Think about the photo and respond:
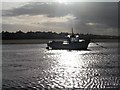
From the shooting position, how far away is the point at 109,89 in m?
28.1

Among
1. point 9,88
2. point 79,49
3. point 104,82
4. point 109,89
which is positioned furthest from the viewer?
point 79,49

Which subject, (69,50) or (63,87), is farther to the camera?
(69,50)

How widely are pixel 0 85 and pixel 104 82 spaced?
10.9 metres

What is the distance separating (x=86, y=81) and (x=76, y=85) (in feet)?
10.7

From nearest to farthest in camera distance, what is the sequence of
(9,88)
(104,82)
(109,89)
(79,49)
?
(109,89), (9,88), (104,82), (79,49)

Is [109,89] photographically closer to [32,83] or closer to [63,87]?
[63,87]

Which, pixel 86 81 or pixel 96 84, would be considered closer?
pixel 96 84

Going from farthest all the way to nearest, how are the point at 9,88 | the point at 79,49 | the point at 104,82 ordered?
the point at 79,49 → the point at 104,82 → the point at 9,88

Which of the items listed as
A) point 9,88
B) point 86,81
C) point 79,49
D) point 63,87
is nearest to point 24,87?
point 9,88

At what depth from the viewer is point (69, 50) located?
407ft

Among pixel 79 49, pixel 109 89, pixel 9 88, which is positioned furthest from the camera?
pixel 79 49

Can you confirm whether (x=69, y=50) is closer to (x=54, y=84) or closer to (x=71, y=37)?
(x=71, y=37)

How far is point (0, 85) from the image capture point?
3177cm

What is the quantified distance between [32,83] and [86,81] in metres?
5.85
